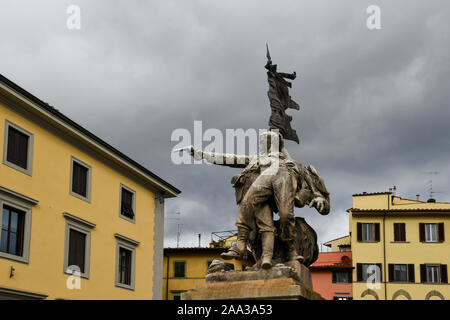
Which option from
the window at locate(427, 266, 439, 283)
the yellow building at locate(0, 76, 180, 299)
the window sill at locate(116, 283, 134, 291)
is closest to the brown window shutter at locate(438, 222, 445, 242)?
the window at locate(427, 266, 439, 283)

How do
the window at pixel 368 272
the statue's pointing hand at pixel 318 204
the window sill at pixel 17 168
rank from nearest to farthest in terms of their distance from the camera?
the statue's pointing hand at pixel 318 204 < the window sill at pixel 17 168 < the window at pixel 368 272

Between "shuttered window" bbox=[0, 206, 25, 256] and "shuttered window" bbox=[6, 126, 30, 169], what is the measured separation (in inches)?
78.5

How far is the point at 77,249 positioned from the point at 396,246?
32.9 metres

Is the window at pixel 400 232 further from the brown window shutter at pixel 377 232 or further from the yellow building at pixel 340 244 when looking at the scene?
the yellow building at pixel 340 244

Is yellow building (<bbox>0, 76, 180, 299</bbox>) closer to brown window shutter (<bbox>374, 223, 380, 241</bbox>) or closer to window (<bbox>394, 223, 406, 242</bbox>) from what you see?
brown window shutter (<bbox>374, 223, 380, 241</bbox>)

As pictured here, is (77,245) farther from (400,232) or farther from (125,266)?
(400,232)

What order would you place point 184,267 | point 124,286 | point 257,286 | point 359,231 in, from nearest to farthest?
1. point 257,286
2. point 124,286
3. point 359,231
4. point 184,267

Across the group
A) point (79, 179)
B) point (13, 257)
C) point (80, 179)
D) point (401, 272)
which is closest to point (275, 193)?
point (13, 257)

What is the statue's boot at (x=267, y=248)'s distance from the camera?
24.5ft

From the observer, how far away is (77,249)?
102ft

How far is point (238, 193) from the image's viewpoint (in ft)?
27.7

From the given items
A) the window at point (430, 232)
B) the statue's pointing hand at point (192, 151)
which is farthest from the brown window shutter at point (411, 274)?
the statue's pointing hand at point (192, 151)

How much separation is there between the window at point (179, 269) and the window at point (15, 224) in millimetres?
31022
